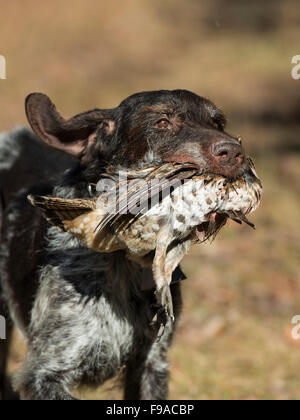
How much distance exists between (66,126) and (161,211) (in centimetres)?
111

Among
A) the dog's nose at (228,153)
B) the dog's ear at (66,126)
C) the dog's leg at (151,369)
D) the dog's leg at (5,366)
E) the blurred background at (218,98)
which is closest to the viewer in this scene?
the dog's nose at (228,153)

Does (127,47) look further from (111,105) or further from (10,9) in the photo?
(111,105)

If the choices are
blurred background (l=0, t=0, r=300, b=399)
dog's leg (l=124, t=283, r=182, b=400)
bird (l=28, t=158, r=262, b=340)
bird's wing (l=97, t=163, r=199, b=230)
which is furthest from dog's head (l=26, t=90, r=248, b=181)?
blurred background (l=0, t=0, r=300, b=399)

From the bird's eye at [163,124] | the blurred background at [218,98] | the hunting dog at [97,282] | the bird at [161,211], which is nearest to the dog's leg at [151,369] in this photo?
the hunting dog at [97,282]

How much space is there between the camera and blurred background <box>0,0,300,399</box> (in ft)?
19.0

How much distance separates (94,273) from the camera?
13.8 ft

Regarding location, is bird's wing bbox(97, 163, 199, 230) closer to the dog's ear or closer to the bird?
the bird

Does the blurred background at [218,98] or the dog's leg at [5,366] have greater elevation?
the blurred background at [218,98]

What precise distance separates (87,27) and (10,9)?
1836 mm

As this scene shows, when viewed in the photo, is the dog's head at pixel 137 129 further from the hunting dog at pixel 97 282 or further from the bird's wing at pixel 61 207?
the bird's wing at pixel 61 207

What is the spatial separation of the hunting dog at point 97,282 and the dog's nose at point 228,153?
34 cm

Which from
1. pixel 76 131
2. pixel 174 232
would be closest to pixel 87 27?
pixel 76 131

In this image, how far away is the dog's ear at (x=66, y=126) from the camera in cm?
417
